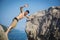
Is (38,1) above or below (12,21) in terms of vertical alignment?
above

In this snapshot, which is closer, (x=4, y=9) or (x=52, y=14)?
(x=52, y=14)

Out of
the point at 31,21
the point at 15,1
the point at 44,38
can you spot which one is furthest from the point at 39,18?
the point at 15,1

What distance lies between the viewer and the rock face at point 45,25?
2.10 m

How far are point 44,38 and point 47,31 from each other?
0.32 ft

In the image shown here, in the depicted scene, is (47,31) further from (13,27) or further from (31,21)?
(13,27)

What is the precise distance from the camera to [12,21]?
87.0 inches

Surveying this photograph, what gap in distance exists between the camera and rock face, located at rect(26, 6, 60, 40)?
2.10m

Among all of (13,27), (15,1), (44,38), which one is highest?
(15,1)

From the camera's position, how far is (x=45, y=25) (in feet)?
7.00

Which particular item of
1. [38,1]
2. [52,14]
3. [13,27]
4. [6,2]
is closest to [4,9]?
[6,2]

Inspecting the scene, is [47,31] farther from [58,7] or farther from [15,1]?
[15,1]

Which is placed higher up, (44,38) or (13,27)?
(13,27)

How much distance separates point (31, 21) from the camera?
219cm

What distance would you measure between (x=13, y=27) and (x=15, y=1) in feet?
1.20
